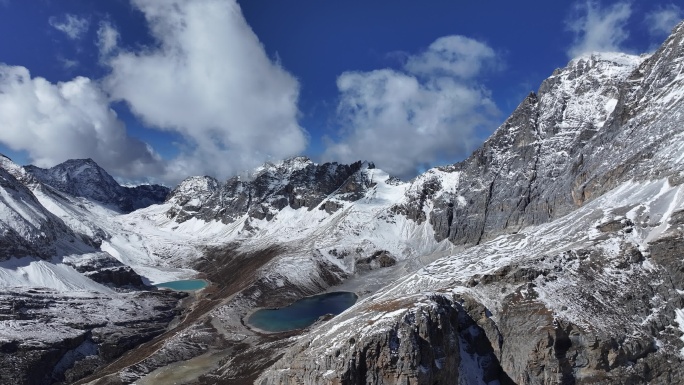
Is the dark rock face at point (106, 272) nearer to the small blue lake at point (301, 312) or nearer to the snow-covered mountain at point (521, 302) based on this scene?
the snow-covered mountain at point (521, 302)

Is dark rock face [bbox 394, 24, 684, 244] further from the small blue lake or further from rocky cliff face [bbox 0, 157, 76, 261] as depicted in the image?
rocky cliff face [bbox 0, 157, 76, 261]

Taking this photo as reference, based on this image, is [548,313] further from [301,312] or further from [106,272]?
[106,272]

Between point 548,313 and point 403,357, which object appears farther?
point 548,313

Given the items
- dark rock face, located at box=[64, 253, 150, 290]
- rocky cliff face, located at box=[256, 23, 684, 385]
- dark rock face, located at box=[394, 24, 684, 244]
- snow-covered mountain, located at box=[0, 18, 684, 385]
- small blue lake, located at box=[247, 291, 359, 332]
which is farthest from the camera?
dark rock face, located at box=[64, 253, 150, 290]

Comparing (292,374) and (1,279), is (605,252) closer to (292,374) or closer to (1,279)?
(292,374)

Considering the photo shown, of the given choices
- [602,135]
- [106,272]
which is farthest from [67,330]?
[602,135]

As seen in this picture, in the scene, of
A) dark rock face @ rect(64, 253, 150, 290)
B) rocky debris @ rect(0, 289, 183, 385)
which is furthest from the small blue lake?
dark rock face @ rect(64, 253, 150, 290)
